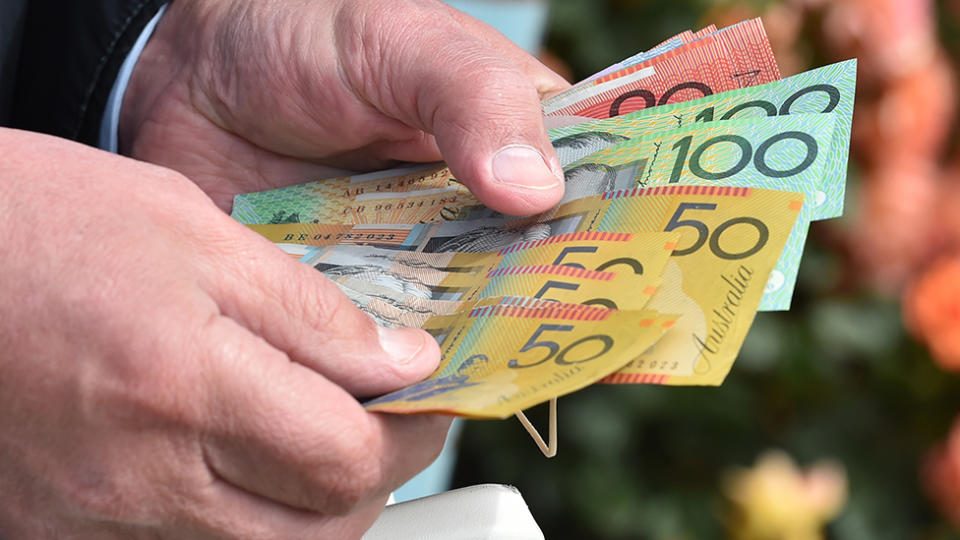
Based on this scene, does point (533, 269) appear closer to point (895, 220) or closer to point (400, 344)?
point (400, 344)

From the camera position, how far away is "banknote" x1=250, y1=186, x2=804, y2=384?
591mm

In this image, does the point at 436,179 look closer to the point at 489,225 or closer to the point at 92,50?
the point at 489,225

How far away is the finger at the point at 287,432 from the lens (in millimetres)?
558

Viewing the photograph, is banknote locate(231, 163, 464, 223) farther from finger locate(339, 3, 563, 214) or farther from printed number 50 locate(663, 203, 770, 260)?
printed number 50 locate(663, 203, 770, 260)

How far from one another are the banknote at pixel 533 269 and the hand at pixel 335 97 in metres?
0.05

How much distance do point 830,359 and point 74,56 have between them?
1.25 m

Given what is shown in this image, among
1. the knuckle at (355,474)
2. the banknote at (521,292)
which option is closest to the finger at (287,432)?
the knuckle at (355,474)

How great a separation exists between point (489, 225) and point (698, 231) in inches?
8.0

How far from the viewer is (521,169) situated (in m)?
0.76

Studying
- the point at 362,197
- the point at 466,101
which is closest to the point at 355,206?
the point at 362,197

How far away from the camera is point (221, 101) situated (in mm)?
1024

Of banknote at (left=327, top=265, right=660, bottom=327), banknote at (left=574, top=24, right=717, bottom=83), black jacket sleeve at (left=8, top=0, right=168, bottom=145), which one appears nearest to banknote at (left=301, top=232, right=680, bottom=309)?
banknote at (left=327, top=265, right=660, bottom=327)

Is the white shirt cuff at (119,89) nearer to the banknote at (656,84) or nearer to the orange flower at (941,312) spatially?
the banknote at (656,84)

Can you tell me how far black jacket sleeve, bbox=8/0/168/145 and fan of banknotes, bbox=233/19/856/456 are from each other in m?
0.25
